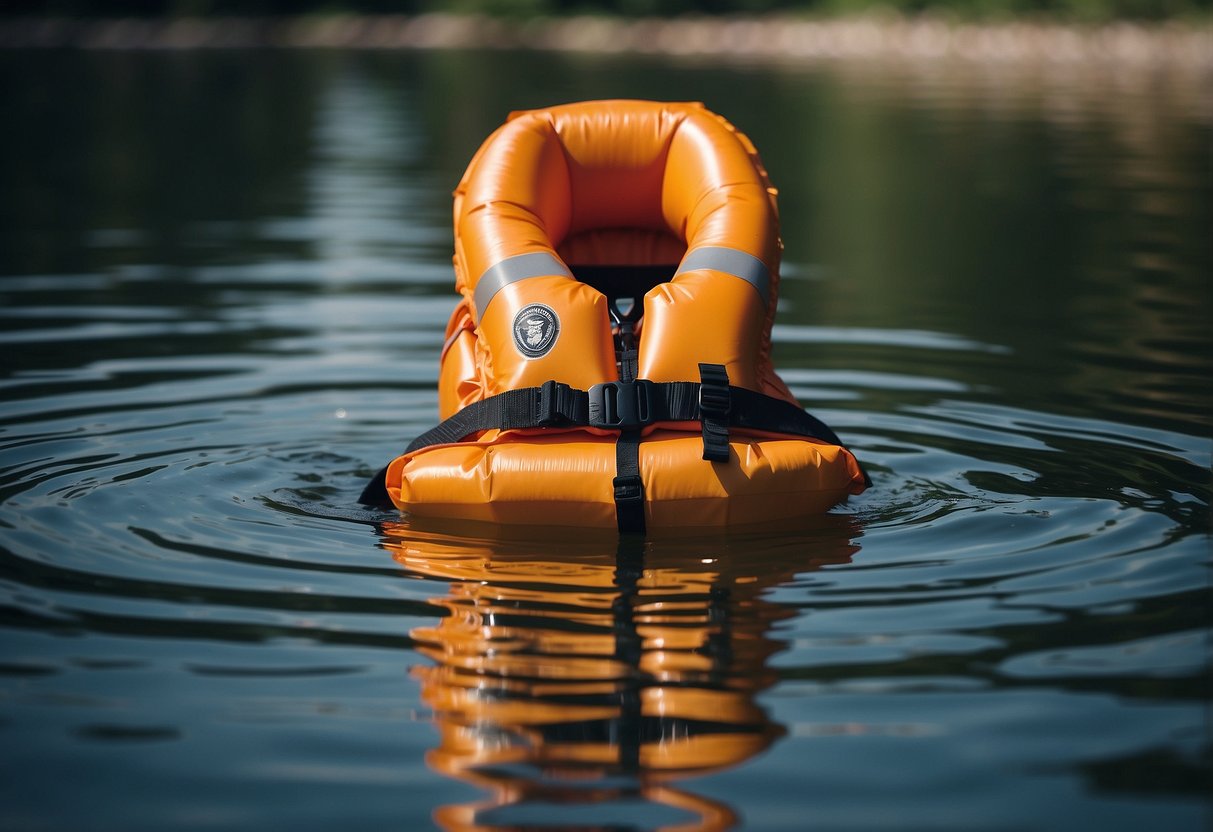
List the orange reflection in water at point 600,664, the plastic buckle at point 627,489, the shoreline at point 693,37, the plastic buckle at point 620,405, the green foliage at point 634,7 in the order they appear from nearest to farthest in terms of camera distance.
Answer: the orange reflection in water at point 600,664 < the plastic buckle at point 627,489 < the plastic buckle at point 620,405 < the shoreline at point 693,37 < the green foliage at point 634,7

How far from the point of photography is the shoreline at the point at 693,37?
47.1 metres

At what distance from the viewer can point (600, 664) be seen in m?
3.46

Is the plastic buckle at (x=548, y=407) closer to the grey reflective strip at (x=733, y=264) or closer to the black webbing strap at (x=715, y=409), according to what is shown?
the black webbing strap at (x=715, y=409)

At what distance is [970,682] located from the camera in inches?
134

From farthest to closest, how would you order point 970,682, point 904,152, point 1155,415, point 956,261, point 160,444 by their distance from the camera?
1. point 904,152
2. point 956,261
3. point 1155,415
4. point 160,444
5. point 970,682

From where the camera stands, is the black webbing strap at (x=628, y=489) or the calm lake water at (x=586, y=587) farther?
the black webbing strap at (x=628, y=489)

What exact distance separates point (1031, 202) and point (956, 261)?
116 inches

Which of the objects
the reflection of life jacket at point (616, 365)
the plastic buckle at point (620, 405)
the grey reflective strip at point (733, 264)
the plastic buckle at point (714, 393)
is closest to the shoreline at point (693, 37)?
the reflection of life jacket at point (616, 365)

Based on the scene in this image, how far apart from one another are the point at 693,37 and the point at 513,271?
2130 inches

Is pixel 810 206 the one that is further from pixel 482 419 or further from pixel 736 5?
pixel 736 5

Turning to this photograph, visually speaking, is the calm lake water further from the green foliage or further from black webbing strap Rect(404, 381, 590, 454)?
the green foliage

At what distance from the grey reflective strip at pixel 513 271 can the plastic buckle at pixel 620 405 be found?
497 millimetres

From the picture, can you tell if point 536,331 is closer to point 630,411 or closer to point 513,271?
point 513,271

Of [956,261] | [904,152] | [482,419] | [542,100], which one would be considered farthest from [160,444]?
[542,100]
